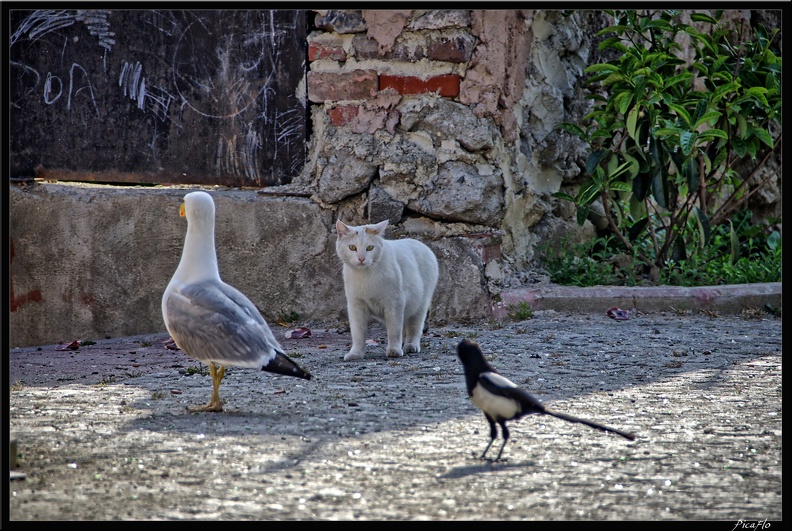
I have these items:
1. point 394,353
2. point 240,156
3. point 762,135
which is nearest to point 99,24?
point 240,156

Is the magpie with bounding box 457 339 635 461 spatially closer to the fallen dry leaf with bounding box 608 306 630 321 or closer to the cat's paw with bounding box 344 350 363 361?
the cat's paw with bounding box 344 350 363 361

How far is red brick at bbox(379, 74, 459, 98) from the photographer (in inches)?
219

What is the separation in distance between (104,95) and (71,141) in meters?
0.40

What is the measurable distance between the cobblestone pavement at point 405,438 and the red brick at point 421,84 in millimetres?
1782

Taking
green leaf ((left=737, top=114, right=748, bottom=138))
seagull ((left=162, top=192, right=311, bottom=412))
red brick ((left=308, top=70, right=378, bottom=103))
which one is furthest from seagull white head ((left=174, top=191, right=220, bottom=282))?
green leaf ((left=737, top=114, right=748, bottom=138))

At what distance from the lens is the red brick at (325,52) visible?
5613 mm

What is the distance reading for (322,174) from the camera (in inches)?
226

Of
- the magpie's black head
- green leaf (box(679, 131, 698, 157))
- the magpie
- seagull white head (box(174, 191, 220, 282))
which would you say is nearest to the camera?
the magpie

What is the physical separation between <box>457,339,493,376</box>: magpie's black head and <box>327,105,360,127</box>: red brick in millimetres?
3138

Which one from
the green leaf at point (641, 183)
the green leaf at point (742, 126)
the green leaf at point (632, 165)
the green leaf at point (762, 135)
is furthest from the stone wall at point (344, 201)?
the green leaf at point (762, 135)

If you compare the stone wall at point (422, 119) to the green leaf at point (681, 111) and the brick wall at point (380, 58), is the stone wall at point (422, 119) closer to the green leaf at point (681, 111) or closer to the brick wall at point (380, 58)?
the brick wall at point (380, 58)

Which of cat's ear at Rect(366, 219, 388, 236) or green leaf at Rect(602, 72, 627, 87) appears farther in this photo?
green leaf at Rect(602, 72, 627, 87)

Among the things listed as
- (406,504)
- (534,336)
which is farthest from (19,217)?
(406,504)

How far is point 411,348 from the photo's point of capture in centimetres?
482
